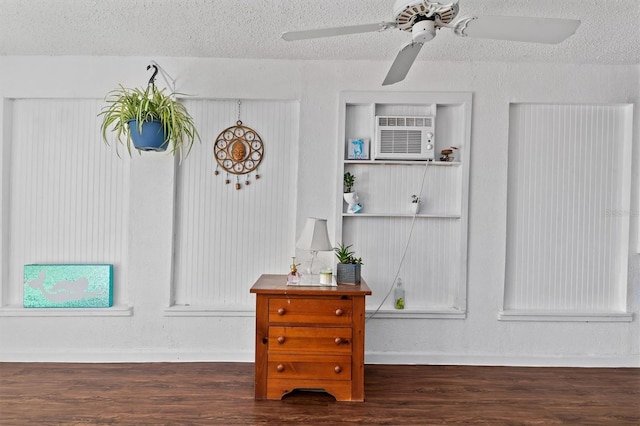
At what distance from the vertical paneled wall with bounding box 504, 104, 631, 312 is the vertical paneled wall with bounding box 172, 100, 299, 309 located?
1.91 meters

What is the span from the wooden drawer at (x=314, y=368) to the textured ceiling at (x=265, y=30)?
2.18 meters

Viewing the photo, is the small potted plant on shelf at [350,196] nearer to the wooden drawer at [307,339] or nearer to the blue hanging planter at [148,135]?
the wooden drawer at [307,339]

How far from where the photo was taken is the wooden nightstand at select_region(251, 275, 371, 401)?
7.84 ft

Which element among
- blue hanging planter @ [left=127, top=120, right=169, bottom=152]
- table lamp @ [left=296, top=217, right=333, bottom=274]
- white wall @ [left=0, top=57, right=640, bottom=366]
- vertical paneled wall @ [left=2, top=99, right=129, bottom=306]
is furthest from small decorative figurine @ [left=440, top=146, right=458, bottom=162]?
vertical paneled wall @ [left=2, top=99, right=129, bottom=306]

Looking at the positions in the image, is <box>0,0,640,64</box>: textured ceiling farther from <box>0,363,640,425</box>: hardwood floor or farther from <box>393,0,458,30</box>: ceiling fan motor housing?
<box>0,363,640,425</box>: hardwood floor

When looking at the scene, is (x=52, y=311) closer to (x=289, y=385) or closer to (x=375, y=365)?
(x=289, y=385)

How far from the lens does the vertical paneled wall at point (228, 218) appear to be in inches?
121

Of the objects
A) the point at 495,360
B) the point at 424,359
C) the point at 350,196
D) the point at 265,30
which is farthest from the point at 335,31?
the point at 495,360

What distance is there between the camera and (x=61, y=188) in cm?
304

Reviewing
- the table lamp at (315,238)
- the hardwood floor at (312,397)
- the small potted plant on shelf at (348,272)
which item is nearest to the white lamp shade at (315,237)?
the table lamp at (315,238)

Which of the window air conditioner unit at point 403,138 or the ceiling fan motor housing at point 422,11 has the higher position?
the ceiling fan motor housing at point 422,11

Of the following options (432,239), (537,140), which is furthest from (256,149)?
(537,140)

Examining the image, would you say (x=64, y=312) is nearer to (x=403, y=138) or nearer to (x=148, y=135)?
(x=148, y=135)

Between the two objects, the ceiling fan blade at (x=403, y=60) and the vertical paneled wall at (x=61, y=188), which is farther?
the vertical paneled wall at (x=61, y=188)
